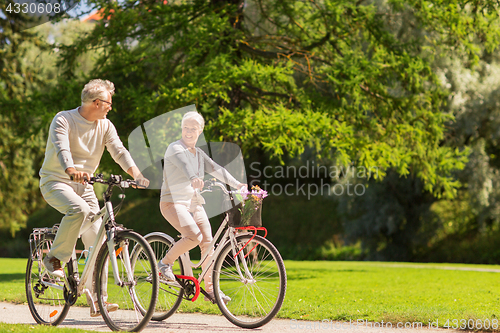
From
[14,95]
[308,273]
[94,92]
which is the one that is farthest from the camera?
[14,95]

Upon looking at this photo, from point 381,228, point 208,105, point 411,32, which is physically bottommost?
point 381,228

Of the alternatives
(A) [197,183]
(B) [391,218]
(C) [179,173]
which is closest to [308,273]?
(C) [179,173]

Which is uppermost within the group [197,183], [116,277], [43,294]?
[197,183]

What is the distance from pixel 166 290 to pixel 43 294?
1.18m

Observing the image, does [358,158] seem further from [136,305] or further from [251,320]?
[136,305]

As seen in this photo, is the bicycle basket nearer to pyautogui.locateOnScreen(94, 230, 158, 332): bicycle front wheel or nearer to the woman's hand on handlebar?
the woman's hand on handlebar

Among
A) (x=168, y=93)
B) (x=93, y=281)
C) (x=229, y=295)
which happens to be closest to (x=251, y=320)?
(x=229, y=295)

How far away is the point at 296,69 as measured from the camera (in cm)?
1150

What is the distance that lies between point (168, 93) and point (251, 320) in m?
5.94

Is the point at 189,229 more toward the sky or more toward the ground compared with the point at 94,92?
more toward the ground

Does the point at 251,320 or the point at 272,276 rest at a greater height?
the point at 272,276

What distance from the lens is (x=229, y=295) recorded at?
16.1ft

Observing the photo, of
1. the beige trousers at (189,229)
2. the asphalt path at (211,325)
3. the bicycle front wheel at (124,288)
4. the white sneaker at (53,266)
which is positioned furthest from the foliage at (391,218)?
the white sneaker at (53,266)

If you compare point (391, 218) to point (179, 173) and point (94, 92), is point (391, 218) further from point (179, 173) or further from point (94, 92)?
point (94, 92)
